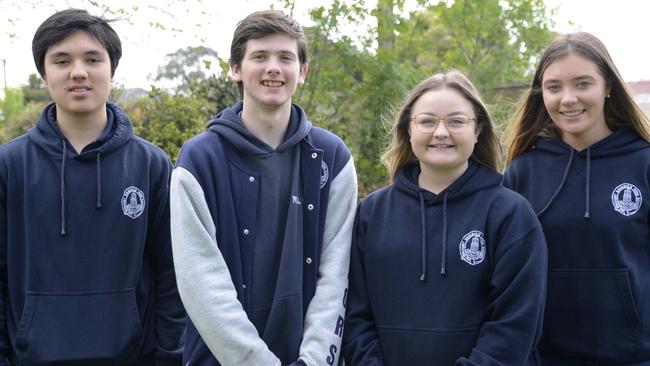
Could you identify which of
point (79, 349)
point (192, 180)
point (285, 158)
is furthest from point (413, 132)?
point (79, 349)

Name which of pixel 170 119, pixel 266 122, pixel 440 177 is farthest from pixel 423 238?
pixel 170 119

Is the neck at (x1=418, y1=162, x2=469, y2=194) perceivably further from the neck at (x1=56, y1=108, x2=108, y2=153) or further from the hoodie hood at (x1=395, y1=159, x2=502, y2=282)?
the neck at (x1=56, y1=108, x2=108, y2=153)

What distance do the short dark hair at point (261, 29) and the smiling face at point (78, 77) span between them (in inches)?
24.8

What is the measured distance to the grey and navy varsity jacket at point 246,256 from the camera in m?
3.16

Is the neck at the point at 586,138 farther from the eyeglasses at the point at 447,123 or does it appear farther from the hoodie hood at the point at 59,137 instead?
the hoodie hood at the point at 59,137

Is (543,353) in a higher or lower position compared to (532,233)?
lower

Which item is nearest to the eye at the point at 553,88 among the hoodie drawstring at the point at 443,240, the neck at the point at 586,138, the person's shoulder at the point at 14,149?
the neck at the point at 586,138

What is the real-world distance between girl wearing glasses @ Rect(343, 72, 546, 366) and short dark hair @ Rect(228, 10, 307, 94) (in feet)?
2.09

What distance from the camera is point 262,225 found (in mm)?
3326

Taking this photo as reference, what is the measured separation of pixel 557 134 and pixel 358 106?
247 inches

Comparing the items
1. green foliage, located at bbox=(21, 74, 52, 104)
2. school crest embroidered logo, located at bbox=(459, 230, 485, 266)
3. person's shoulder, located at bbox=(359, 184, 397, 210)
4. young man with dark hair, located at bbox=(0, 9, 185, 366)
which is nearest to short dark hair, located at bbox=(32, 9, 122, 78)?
young man with dark hair, located at bbox=(0, 9, 185, 366)

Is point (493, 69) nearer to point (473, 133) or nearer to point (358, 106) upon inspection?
point (358, 106)

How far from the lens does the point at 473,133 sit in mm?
3369

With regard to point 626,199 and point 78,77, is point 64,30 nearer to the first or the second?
point 78,77
